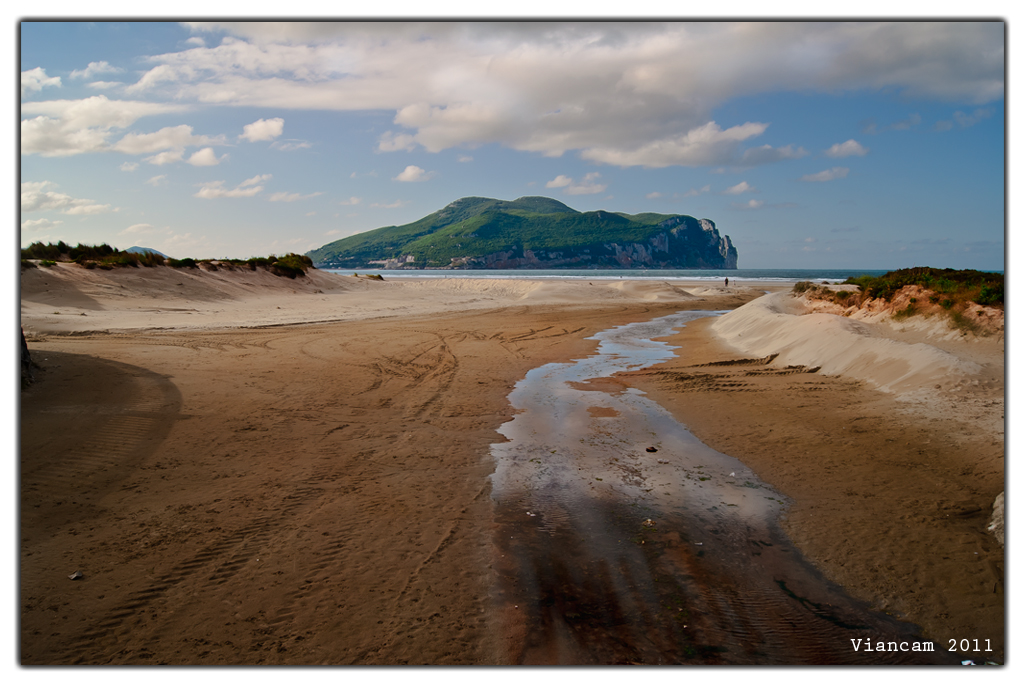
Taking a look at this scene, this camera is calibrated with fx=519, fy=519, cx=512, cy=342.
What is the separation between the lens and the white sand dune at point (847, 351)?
8.45 meters

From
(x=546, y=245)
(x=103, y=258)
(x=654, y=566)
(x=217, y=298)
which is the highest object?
(x=546, y=245)

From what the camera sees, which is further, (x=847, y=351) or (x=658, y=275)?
(x=658, y=275)

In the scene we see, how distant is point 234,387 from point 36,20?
5.77 meters

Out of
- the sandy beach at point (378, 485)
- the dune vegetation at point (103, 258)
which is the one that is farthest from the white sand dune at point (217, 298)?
the sandy beach at point (378, 485)

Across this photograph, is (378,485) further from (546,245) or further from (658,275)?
(546,245)

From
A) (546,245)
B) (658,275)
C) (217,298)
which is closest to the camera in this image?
(217,298)

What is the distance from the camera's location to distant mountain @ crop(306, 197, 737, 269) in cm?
15600

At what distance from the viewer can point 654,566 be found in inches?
158

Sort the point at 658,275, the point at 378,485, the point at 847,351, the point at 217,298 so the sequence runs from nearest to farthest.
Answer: the point at 378,485 → the point at 847,351 → the point at 217,298 → the point at 658,275

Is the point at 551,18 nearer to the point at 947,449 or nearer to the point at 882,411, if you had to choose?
the point at 947,449

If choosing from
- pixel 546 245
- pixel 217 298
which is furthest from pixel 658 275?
pixel 546 245

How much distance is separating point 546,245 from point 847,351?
516 ft

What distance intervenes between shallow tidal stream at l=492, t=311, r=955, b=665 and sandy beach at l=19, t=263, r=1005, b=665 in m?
0.15

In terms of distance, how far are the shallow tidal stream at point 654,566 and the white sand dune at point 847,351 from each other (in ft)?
14.6
